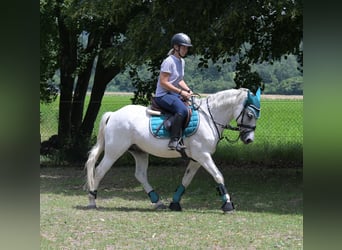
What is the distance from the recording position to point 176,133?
811 cm

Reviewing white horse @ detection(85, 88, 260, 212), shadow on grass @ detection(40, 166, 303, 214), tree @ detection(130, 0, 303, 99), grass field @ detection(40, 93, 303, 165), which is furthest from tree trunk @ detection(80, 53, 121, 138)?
white horse @ detection(85, 88, 260, 212)

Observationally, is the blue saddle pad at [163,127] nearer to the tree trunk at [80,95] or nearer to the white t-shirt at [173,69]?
the white t-shirt at [173,69]

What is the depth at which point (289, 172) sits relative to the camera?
14000 millimetres

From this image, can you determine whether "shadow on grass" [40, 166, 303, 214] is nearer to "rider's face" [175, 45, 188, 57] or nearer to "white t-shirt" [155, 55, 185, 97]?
"white t-shirt" [155, 55, 185, 97]

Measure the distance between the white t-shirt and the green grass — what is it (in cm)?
168

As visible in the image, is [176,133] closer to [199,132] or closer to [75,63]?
[199,132]

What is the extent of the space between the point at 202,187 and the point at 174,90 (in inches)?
165

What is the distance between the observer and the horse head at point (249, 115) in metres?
8.26

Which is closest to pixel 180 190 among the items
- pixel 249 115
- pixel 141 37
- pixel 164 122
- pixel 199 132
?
pixel 199 132

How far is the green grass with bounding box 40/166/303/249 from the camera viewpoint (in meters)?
6.32

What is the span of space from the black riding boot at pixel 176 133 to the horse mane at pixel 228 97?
2.01ft
